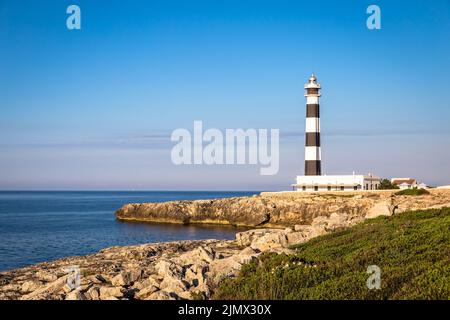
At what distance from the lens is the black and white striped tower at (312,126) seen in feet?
194

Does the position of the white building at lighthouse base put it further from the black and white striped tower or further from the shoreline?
the shoreline

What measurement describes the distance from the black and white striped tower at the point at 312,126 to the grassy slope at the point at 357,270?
4011 centimetres

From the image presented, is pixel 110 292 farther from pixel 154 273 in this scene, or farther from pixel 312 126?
A: pixel 312 126

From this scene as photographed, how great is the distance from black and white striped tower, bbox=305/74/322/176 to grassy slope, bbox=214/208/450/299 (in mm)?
40111

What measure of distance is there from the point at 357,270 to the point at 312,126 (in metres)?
46.5

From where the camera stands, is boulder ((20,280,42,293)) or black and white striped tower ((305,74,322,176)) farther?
black and white striped tower ((305,74,322,176))

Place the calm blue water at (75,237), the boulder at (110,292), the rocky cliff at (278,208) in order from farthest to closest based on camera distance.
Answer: the rocky cliff at (278,208), the calm blue water at (75,237), the boulder at (110,292)

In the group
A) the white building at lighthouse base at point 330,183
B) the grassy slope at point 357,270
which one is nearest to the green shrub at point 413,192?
the white building at lighthouse base at point 330,183

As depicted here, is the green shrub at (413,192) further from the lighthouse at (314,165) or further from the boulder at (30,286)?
the boulder at (30,286)

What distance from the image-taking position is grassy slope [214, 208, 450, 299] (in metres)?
11.9

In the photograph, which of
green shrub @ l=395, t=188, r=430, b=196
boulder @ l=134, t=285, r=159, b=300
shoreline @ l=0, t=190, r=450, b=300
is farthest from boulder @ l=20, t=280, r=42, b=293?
green shrub @ l=395, t=188, r=430, b=196

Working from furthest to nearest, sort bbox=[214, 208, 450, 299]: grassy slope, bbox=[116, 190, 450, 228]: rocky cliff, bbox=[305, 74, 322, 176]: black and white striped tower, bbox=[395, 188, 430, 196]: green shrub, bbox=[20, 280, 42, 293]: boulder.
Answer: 1. bbox=[305, 74, 322, 176]: black and white striped tower
2. bbox=[395, 188, 430, 196]: green shrub
3. bbox=[116, 190, 450, 228]: rocky cliff
4. bbox=[20, 280, 42, 293]: boulder
5. bbox=[214, 208, 450, 299]: grassy slope

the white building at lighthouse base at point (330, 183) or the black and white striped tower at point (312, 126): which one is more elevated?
the black and white striped tower at point (312, 126)

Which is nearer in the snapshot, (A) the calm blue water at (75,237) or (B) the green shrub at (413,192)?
(A) the calm blue water at (75,237)
